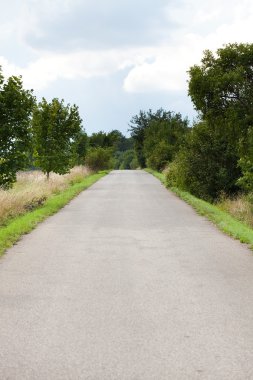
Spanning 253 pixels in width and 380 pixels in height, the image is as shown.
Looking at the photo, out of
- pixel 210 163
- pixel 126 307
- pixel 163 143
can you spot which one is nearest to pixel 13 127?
pixel 210 163

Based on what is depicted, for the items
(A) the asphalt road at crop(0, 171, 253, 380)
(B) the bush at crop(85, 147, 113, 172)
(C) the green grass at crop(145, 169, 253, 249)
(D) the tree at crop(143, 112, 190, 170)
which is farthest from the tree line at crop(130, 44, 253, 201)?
(B) the bush at crop(85, 147, 113, 172)

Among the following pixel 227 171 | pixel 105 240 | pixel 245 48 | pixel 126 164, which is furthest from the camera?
pixel 126 164

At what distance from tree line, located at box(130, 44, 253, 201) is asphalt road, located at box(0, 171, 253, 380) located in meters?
9.12

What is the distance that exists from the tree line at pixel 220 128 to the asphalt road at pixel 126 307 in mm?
9120

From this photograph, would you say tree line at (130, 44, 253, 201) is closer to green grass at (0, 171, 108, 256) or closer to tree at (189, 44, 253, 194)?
tree at (189, 44, 253, 194)

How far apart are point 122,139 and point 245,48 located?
563 ft

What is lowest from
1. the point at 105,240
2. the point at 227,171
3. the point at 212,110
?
the point at 105,240

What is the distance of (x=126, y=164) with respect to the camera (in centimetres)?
14188

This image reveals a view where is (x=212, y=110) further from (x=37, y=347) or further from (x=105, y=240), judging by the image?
(x=37, y=347)

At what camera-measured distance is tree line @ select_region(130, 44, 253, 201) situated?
66.0 feet

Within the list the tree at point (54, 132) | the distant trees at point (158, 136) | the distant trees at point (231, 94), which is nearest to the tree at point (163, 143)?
the distant trees at point (158, 136)

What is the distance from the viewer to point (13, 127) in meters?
18.5

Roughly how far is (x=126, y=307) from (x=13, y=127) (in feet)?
44.1

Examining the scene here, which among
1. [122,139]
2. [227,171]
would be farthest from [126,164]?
[227,171]
